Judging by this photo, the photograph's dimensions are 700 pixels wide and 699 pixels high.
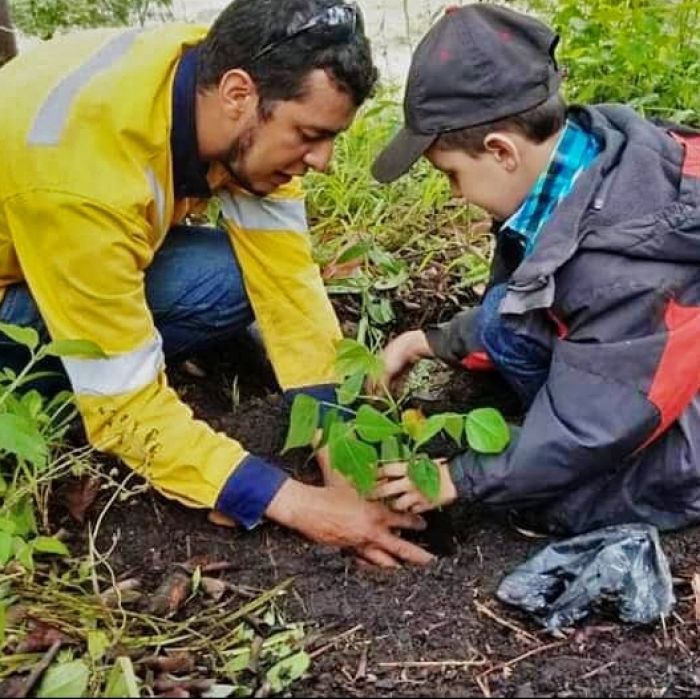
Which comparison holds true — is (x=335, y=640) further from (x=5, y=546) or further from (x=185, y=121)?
(x=185, y=121)

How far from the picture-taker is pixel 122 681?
1687 millimetres

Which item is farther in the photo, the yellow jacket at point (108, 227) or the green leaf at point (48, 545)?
the yellow jacket at point (108, 227)

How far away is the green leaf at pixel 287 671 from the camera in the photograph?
6.15ft

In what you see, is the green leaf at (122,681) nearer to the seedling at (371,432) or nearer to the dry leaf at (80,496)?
the seedling at (371,432)

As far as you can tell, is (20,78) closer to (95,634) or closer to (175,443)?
(175,443)

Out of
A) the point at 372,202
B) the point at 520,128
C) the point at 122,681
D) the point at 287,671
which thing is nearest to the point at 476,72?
the point at 520,128

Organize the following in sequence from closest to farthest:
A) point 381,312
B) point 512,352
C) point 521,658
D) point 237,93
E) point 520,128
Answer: point 521,658
point 520,128
point 237,93
point 512,352
point 381,312

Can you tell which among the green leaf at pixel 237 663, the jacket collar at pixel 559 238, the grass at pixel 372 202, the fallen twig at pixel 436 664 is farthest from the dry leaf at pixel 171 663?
the grass at pixel 372 202

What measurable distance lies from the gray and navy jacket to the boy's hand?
0.02m

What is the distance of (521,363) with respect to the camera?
244 centimetres

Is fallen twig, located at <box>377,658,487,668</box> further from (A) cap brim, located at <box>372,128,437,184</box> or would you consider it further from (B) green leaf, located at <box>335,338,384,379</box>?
(A) cap brim, located at <box>372,128,437,184</box>

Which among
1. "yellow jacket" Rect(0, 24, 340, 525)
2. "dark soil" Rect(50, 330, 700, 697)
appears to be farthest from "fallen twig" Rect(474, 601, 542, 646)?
"yellow jacket" Rect(0, 24, 340, 525)

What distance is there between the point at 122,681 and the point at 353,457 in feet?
1.90

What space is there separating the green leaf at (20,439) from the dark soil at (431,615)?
1.12 ft
